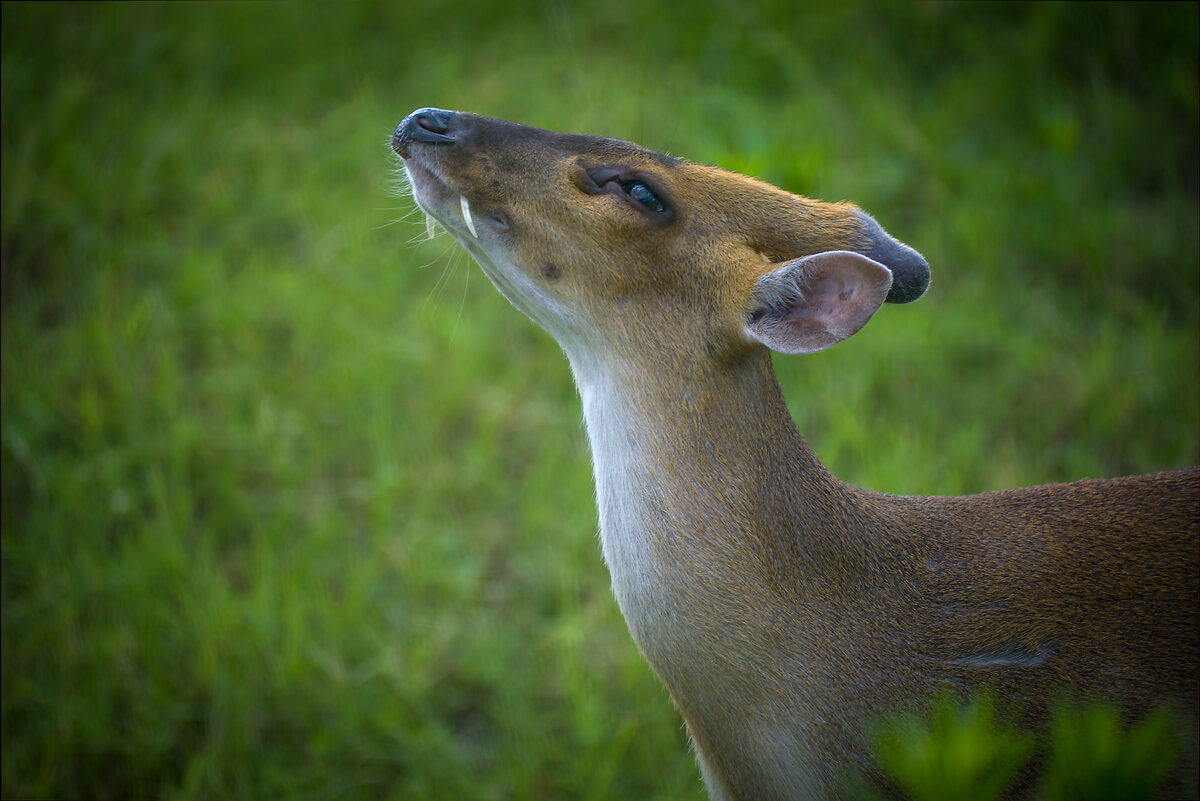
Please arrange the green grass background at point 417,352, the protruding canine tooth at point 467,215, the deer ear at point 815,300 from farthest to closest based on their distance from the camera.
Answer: the green grass background at point 417,352
the protruding canine tooth at point 467,215
the deer ear at point 815,300

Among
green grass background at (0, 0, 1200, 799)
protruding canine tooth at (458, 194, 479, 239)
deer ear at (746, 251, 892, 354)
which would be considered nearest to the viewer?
deer ear at (746, 251, 892, 354)

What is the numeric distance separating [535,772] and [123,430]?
2356 millimetres

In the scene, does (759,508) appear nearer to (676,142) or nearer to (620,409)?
(620,409)

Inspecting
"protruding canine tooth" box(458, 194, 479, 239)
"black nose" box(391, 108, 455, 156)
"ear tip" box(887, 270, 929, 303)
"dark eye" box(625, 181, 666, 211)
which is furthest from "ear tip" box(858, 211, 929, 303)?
"black nose" box(391, 108, 455, 156)

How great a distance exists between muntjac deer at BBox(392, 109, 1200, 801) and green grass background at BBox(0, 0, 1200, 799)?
749mm

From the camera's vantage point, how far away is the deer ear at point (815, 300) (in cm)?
220

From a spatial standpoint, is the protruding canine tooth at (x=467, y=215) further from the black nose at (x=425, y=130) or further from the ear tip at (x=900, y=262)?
the ear tip at (x=900, y=262)

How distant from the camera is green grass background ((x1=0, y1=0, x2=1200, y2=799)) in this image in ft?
12.0

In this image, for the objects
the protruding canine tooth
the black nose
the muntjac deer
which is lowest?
the muntjac deer

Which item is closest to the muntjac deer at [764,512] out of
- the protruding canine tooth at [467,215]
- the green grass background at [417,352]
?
the protruding canine tooth at [467,215]

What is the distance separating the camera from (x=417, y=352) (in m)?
5.05

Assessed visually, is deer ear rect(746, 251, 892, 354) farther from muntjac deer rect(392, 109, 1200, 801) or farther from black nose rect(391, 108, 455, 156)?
black nose rect(391, 108, 455, 156)

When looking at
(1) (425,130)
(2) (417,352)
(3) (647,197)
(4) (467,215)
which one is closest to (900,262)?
(3) (647,197)

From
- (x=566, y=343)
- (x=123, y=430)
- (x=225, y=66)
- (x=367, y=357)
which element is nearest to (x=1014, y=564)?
(x=566, y=343)
